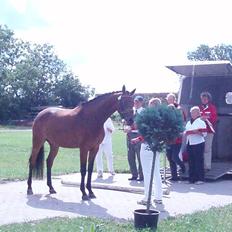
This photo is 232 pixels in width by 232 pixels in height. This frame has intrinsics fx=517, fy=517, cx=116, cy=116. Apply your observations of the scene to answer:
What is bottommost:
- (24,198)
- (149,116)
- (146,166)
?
(24,198)

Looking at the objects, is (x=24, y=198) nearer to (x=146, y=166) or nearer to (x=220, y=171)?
(x=146, y=166)

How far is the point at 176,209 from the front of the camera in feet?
30.5

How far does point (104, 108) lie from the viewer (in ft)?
35.5

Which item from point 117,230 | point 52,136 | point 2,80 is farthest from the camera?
point 2,80

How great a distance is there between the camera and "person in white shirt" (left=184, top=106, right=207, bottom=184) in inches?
488

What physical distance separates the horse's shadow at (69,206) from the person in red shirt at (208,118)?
419cm

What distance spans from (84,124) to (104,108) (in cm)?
54

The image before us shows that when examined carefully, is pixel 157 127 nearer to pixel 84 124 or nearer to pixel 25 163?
pixel 84 124

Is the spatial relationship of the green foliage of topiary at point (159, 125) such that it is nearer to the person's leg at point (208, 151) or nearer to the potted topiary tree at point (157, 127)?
the potted topiary tree at point (157, 127)

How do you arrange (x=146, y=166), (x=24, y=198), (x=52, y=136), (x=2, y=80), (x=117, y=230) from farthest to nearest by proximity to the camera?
(x=2, y=80), (x=52, y=136), (x=24, y=198), (x=146, y=166), (x=117, y=230)

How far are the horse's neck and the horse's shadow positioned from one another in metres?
1.77

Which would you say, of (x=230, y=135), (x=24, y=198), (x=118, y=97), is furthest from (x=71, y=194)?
(x=230, y=135)

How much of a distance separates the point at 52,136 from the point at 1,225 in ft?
12.6

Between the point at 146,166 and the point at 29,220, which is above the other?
the point at 146,166
